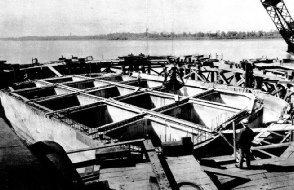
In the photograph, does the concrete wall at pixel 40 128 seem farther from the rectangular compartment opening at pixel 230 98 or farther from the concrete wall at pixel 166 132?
the rectangular compartment opening at pixel 230 98

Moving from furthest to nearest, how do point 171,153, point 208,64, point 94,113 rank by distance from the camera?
point 208,64 → point 94,113 → point 171,153

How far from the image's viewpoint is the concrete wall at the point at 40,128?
14157mm

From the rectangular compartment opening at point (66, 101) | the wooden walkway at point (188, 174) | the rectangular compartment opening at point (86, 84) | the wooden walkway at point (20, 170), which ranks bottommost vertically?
the rectangular compartment opening at point (66, 101)

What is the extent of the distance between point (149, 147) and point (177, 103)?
12.0 m

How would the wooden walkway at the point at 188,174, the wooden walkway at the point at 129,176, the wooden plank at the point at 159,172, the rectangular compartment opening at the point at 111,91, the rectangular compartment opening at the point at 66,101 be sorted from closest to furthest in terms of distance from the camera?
the wooden plank at the point at 159,172 < the wooden walkway at the point at 188,174 < the wooden walkway at the point at 129,176 < the rectangular compartment opening at the point at 66,101 < the rectangular compartment opening at the point at 111,91

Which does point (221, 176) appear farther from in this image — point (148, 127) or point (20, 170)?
point (148, 127)

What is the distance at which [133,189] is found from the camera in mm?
6480

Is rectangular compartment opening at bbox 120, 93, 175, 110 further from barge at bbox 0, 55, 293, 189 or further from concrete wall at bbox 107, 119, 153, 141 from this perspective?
concrete wall at bbox 107, 119, 153, 141

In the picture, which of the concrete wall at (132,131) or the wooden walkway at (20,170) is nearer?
the wooden walkway at (20,170)

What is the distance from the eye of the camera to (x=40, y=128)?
18.0 m

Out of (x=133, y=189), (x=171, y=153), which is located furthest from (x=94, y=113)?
(x=133, y=189)

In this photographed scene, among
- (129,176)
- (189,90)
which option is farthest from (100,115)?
(129,176)

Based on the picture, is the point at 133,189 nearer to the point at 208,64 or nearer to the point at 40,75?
the point at 208,64

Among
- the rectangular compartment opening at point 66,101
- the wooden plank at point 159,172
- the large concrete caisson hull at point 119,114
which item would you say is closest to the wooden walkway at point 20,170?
the wooden plank at point 159,172
